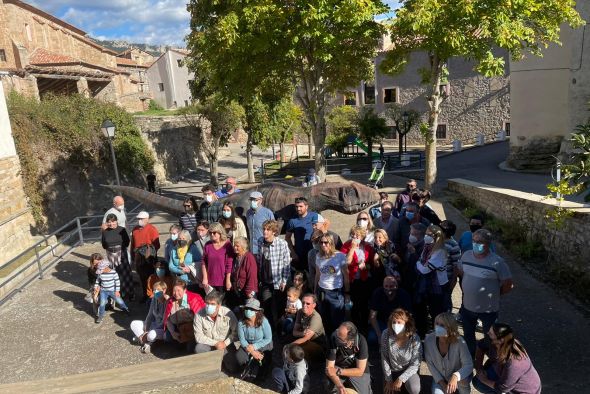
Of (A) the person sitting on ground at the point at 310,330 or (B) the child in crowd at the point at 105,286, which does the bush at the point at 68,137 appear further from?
(A) the person sitting on ground at the point at 310,330

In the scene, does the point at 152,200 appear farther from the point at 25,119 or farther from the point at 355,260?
the point at 25,119

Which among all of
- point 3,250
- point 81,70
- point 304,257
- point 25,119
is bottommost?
point 3,250

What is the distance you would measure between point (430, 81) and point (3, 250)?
13251mm

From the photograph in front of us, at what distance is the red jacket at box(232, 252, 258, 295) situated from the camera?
5.88 meters

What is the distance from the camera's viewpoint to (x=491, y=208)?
11.2 metres

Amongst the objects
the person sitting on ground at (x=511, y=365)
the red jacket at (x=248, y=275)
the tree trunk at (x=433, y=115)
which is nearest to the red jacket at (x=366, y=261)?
the red jacket at (x=248, y=275)

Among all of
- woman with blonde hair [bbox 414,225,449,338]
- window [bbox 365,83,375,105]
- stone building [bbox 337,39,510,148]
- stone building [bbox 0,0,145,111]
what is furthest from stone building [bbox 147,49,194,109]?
woman with blonde hair [bbox 414,225,449,338]

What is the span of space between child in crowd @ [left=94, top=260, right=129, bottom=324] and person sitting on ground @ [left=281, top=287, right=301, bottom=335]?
9.74ft

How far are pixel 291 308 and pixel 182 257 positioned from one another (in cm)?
205

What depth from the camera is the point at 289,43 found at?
12.8 meters

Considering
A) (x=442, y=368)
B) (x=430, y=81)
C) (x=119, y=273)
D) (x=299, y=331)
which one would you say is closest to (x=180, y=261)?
(x=119, y=273)

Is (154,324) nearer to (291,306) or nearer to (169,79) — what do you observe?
(291,306)

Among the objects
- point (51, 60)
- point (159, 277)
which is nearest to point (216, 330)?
point (159, 277)

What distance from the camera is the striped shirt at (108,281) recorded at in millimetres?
6973
